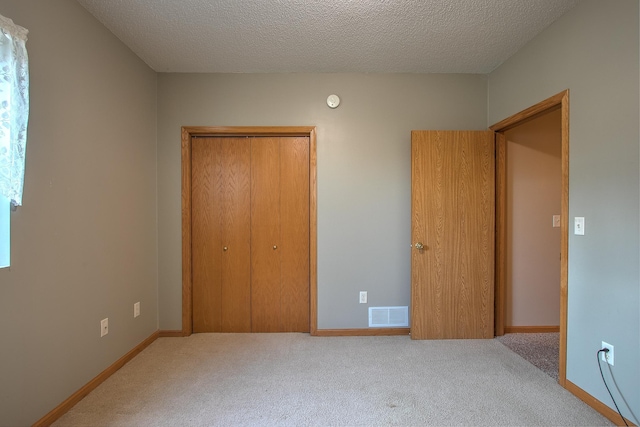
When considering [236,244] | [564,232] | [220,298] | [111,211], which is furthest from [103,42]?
[564,232]

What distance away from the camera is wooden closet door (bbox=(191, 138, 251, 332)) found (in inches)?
109

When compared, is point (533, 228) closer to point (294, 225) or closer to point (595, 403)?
point (595, 403)

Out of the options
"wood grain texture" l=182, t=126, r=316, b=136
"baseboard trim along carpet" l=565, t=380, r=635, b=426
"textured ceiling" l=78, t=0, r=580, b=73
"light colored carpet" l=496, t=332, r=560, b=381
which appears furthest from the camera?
"wood grain texture" l=182, t=126, r=316, b=136

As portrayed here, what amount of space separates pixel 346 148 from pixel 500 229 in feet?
5.37

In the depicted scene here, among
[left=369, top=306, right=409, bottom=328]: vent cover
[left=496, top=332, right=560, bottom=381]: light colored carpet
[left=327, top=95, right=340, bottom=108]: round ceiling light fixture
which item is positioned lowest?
[left=496, top=332, right=560, bottom=381]: light colored carpet

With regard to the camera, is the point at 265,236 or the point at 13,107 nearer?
the point at 13,107

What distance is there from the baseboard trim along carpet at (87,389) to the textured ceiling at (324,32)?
95.6 inches

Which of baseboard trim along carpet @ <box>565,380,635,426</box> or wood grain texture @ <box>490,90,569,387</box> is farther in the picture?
wood grain texture @ <box>490,90,569,387</box>

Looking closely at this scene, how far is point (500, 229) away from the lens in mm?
2713

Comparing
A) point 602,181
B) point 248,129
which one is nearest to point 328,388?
point 602,181

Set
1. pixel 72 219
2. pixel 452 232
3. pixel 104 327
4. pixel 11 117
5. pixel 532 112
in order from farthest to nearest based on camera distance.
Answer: pixel 452 232, pixel 532 112, pixel 104 327, pixel 72 219, pixel 11 117

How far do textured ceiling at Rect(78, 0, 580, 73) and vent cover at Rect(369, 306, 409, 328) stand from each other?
2246mm

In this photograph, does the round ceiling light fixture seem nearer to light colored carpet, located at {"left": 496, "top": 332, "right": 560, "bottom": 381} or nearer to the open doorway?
the open doorway

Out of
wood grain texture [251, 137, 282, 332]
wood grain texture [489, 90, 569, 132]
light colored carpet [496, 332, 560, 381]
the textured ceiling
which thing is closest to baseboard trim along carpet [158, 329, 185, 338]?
wood grain texture [251, 137, 282, 332]
